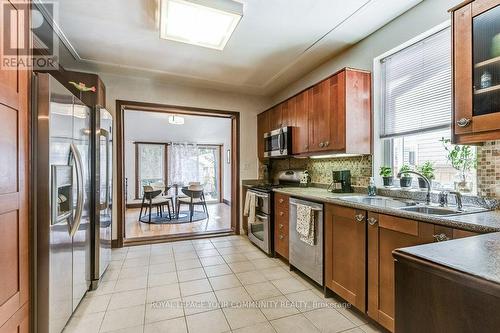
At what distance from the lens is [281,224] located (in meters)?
3.04

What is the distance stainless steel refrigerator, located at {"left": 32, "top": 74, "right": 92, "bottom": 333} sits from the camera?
1.49 metres

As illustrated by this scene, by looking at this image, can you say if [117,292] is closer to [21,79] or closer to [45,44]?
[21,79]

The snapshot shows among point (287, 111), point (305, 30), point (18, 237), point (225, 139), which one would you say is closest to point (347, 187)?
point (287, 111)

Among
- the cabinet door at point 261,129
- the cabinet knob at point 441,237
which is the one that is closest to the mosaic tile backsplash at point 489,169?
the cabinet knob at point 441,237

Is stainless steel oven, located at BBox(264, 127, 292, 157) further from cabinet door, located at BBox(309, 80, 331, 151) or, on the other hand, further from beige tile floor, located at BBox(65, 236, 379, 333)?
beige tile floor, located at BBox(65, 236, 379, 333)

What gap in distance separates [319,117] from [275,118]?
1.13m

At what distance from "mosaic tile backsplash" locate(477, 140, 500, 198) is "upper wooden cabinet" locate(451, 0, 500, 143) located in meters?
0.30

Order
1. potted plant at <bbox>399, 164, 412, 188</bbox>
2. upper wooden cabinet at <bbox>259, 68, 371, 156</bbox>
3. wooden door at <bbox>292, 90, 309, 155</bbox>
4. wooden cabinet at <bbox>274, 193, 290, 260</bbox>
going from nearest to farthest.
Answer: potted plant at <bbox>399, 164, 412, 188</bbox> → upper wooden cabinet at <bbox>259, 68, 371, 156</bbox> → wooden cabinet at <bbox>274, 193, 290, 260</bbox> → wooden door at <bbox>292, 90, 309, 155</bbox>

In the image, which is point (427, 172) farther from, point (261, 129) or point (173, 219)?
point (173, 219)

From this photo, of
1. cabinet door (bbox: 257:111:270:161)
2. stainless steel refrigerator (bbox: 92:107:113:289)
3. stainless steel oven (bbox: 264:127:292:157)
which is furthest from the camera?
cabinet door (bbox: 257:111:270:161)

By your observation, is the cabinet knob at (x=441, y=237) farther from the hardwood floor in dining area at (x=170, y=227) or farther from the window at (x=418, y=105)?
the hardwood floor in dining area at (x=170, y=227)

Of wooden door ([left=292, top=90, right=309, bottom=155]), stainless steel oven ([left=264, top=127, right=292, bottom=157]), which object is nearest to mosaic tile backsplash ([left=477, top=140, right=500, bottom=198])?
wooden door ([left=292, top=90, right=309, bottom=155])

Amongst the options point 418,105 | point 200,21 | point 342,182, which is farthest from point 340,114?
point 200,21

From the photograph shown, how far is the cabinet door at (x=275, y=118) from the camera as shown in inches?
147
